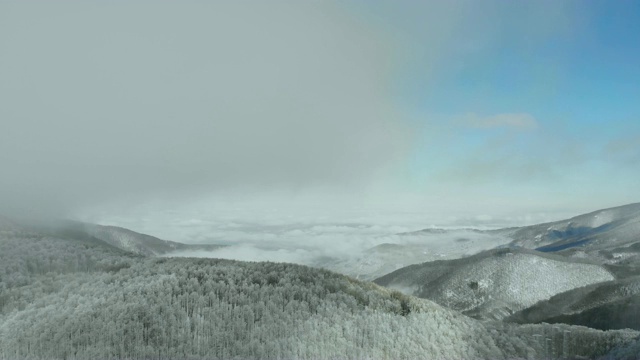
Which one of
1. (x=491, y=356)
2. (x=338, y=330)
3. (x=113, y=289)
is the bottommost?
(x=491, y=356)

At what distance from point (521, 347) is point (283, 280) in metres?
Result: 67.8

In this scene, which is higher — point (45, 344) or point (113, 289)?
point (113, 289)

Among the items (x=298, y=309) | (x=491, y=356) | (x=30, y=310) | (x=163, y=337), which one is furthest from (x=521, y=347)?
(x=30, y=310)

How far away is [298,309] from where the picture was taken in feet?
Result: 440

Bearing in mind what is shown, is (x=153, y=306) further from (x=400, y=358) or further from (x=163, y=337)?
(x=400, y=358)

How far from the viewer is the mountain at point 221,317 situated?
11338cm

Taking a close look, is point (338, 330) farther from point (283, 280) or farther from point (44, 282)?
point (44, 282)

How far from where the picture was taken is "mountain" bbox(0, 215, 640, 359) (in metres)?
113

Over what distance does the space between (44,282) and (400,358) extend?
310 feet

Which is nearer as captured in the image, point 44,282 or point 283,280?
point 44,282

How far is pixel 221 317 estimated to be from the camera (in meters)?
126

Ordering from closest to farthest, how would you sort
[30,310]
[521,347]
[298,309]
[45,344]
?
[45,344]
[30,310]
[298,309]
[521,347]

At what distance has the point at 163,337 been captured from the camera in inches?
4520

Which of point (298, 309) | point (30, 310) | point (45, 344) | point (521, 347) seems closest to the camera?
point (45, 344)
